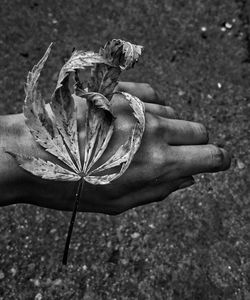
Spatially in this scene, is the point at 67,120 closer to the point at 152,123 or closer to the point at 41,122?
the point at 41,122

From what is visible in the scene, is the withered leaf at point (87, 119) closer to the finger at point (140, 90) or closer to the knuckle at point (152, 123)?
the knuckle at point (152, 123)

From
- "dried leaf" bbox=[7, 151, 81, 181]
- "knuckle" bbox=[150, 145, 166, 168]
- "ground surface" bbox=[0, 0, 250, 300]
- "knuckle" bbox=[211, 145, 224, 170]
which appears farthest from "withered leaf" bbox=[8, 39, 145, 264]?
"ground surface" bbox=[0, 0, 250, 300]

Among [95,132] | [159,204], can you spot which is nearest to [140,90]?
[95,132]

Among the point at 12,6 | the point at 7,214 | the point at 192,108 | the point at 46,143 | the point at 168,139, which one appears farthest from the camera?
the point at 12,6

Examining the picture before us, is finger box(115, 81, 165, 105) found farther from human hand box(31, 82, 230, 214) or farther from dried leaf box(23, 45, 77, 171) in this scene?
dried leaf box(23, 45, 77, 171)

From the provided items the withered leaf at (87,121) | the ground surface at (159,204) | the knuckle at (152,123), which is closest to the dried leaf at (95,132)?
the withered leaf at (87,121)

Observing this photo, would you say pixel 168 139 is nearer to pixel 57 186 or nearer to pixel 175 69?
pixel 57 186

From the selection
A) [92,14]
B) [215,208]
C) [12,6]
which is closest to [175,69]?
[92,14]
